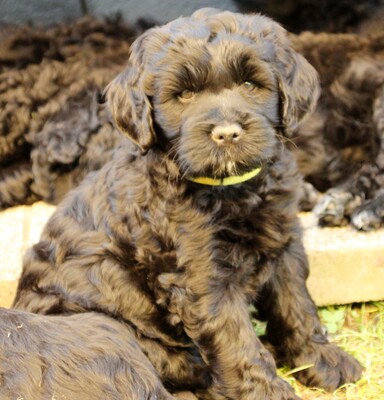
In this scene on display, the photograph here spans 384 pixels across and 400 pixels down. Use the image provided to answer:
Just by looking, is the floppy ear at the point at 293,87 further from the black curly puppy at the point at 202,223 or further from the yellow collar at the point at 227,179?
the yellow collar at the point at 227,179

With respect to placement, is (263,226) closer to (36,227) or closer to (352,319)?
(352,319)

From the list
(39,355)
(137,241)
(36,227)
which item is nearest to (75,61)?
(36,227)

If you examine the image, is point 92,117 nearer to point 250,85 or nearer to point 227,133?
point 250,85

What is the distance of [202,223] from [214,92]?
1.97ft

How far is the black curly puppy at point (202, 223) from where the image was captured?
365cm

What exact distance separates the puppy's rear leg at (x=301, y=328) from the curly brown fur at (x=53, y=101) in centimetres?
170

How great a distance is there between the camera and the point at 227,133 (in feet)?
11.6

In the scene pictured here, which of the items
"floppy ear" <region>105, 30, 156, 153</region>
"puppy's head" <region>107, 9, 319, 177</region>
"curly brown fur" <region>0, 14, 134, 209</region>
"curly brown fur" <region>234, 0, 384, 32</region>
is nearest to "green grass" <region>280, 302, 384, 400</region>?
"puppy's head" <region>107, 9, 319, 177</region>

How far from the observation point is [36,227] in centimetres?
527

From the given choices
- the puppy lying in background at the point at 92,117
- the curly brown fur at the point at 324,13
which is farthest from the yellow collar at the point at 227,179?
the curly brown fur at the point at 324,13

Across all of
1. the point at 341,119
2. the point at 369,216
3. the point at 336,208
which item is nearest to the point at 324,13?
the point at 341,119

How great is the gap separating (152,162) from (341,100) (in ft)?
6.56

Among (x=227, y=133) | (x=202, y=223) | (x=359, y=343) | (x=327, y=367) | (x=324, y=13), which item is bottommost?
(x=359, y=343)

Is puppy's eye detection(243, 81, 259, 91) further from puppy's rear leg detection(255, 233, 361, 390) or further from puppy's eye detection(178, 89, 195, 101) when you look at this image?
puppy's rear leg detection(255, 233, 361, 390)
